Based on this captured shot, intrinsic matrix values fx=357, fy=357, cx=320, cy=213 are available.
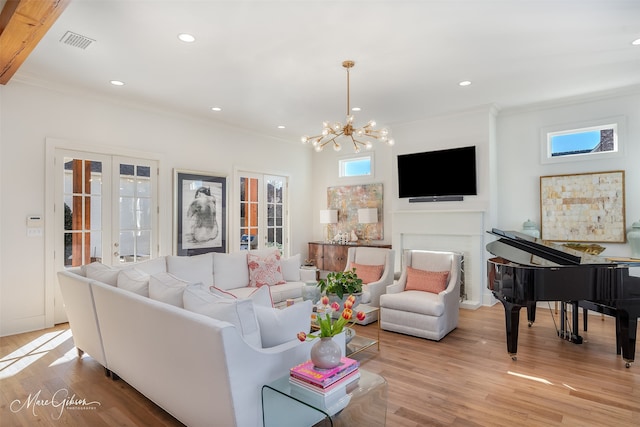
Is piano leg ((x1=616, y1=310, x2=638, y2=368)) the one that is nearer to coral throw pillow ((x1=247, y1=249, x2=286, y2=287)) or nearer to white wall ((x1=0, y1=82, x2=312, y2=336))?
coral throw pillow ((x1=247, y1=249, x2=286, y2=287))

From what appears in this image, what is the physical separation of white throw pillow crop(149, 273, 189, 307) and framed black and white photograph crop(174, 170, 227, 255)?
3031 millimetres

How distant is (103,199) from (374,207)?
4392mm

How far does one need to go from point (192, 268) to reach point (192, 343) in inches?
100

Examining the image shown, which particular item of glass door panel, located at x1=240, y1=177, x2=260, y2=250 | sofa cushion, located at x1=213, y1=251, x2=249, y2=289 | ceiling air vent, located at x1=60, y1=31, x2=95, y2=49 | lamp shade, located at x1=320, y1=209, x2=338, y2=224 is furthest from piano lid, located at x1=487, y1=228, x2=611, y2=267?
ceiling air vent, located at x1=60, y1=31, x2=95, y2=49

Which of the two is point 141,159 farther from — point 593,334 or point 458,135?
point 593,334

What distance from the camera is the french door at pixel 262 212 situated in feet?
21.0

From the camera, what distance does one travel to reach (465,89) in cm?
457

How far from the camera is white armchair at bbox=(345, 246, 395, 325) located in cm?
463

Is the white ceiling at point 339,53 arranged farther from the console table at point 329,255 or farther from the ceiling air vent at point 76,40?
the console table at point 329,255

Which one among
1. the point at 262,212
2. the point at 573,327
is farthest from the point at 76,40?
the point at 573,327

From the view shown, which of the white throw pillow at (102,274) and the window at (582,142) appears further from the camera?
the window at (582,142)

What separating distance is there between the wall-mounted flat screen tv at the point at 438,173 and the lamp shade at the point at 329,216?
4.68ft

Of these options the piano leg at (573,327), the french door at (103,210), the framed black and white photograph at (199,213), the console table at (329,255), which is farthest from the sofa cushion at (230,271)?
the piano leg at (573,327)

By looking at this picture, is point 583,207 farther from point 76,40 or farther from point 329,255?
point 76,40
